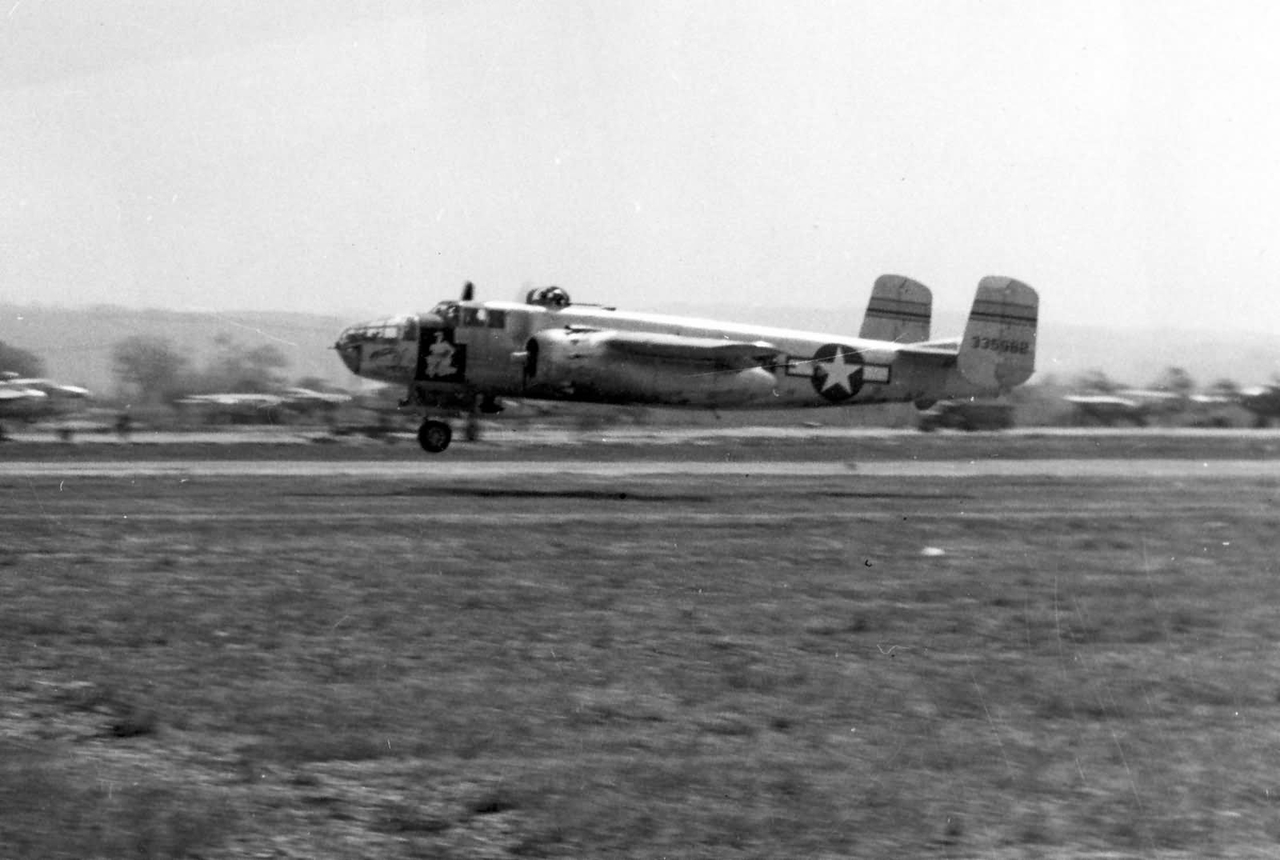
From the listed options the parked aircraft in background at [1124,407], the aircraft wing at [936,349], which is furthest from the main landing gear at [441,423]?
the parked aircraft in background at [1124,407]

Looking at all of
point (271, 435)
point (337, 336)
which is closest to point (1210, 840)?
point (337, 336)

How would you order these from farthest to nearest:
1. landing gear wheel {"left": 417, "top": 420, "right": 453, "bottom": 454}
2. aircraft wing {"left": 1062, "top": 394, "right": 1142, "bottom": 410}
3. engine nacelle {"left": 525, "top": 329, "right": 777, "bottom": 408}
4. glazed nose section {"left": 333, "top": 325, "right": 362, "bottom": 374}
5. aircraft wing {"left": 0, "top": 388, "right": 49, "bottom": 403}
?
aircraft wing {"left": 1062, "top": 394, "right": 1142, "bottom": 410}, aircraft wing {"left": 0, "top": 388, "right": 49, "bottom": 403}, landing gear wheel {"left": 417, "top": 420, "right": 453, "bottom": 454}, glazed nose section {"left": 333, "top": 325, "right": 362, "bottom": 374}, engine nacelle {"left": 525, "top": 329, "right": 777, "bottom": 408}

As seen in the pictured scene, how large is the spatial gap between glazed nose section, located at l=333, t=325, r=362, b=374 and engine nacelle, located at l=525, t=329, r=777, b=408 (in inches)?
160

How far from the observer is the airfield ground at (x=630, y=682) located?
8234 millimetres

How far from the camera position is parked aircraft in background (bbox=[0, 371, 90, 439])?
5704cm

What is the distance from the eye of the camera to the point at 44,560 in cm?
1833

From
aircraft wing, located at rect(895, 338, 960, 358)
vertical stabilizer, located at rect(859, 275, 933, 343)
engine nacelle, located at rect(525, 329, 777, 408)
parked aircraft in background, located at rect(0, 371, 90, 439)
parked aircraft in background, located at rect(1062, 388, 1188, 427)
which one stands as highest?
vertical stabilizer, located at rect(859, 275, 933, 343)

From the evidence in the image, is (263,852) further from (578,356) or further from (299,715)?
(578,356)

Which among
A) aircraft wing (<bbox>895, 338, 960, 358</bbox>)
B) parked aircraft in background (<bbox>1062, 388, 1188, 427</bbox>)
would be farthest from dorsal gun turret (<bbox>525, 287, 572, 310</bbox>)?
parked aircraft in background (<bbox>1062, 388, 1188, 427</bbox>)

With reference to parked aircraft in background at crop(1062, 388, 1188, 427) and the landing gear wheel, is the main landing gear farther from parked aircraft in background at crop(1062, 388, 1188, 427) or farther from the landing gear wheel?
parked aircraft in background at crop(1062, 388, 1188, 427)

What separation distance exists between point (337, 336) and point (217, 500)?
11010 millimetres

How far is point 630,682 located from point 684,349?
22.7 metres

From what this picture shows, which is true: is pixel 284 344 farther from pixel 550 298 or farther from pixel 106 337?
pixel 106 337

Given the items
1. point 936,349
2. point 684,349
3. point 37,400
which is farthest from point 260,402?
point 936,349
